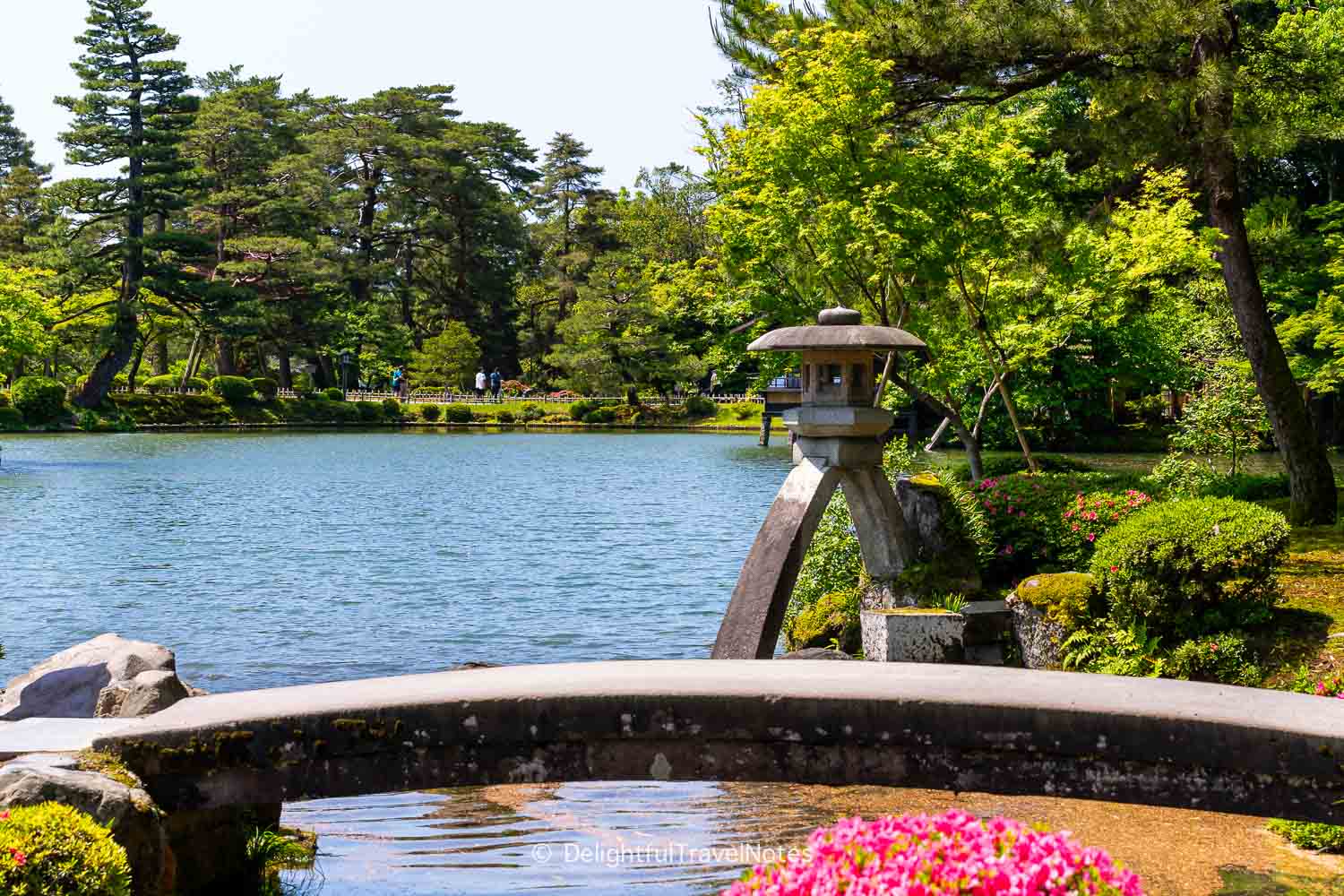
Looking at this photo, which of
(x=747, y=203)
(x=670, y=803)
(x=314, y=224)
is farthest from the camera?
(x=314, y=224)

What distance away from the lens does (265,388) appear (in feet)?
210

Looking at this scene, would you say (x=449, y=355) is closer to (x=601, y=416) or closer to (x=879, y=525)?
(x=601, y=416)

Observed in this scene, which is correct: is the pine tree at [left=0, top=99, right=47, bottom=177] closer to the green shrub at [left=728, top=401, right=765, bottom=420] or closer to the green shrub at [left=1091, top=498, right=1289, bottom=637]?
the green shrub at [left=728, top=401, right=765, bottom=420]

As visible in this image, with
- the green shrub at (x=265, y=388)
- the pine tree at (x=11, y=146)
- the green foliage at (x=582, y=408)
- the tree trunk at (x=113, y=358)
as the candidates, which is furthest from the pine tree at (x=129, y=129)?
the pine tree at (x=11, y=146)

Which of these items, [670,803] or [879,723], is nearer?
[879,723]

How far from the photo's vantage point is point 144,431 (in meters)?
→ 56.0

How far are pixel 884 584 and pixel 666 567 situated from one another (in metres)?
10.3

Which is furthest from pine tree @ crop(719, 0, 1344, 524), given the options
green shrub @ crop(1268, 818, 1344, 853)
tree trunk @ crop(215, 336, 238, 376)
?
tree trunk @ crop(215, 336, 238, 376)

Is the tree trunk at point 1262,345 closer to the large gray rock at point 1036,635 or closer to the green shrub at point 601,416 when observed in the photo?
the large gray rock at point 1036,635

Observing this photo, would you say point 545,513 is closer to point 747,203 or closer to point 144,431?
point 747,203

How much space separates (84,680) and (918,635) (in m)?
5.84

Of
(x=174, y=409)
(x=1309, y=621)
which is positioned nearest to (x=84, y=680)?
(x=1309, y=621)

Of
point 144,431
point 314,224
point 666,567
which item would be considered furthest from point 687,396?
point 666,567

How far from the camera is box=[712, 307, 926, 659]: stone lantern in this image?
9.65 meters
